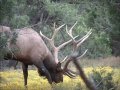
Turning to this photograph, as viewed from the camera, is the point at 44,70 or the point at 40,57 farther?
the point at 40,57

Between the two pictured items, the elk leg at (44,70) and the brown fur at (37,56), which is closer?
the brown fur at (37,56)

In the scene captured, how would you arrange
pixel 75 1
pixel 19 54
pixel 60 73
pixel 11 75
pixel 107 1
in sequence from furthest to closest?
1. pixel 11 75
2. pixel 60 73
3. pixel 19 54
4. pixel 75 1
5. pixel 107 1

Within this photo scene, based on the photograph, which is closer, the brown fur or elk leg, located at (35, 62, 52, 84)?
the brown fur

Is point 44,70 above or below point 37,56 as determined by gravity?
below

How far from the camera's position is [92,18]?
26.8 ft

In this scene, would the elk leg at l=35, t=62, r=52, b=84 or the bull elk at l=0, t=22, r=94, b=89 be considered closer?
the bull elk at l=0, t=22, r=94, b=89

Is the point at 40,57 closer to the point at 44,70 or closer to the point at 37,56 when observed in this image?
the point at 37,56

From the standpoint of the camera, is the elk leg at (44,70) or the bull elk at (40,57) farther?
the elk leg at (44,70)

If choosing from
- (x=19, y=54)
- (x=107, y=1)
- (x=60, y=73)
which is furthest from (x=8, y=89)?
(x=107, y=1)

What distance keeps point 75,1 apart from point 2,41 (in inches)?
62.1

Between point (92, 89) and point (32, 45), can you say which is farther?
point (32, 45)

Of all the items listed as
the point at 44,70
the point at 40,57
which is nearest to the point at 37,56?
the point at 40,57

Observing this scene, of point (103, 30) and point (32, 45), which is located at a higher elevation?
point (103, 30)

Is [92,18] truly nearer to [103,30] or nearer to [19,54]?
[103,30]
